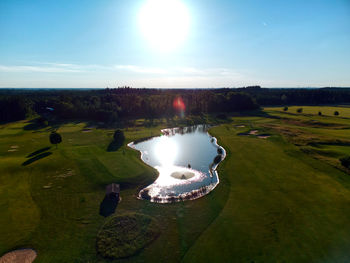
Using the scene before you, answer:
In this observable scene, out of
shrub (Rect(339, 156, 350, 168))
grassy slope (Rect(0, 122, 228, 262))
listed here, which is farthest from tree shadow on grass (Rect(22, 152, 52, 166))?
shrub (Rect(339, 156, 350, 168))

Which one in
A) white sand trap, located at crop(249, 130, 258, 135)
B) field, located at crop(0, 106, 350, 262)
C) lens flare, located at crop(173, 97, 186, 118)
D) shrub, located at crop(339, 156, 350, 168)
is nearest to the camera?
field, located at crop(0, 106, 350, 262)

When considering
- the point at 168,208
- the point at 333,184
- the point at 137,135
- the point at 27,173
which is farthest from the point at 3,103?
the point at 333,184

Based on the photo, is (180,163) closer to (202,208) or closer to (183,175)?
(183,175)

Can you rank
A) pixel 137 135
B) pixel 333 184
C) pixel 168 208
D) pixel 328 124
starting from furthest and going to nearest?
Result: pixel 328 124 < pixel 137 135 < pixel 333 184 < pixel 168 208

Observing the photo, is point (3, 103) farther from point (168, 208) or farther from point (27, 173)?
point (168, 208)

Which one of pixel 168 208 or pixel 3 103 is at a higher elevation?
pixel 3 103

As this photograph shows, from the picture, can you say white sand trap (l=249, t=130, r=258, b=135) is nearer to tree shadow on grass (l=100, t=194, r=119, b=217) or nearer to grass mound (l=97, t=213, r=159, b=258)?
tree shadow on grass (l=100, t=194, r=119, b=217)
